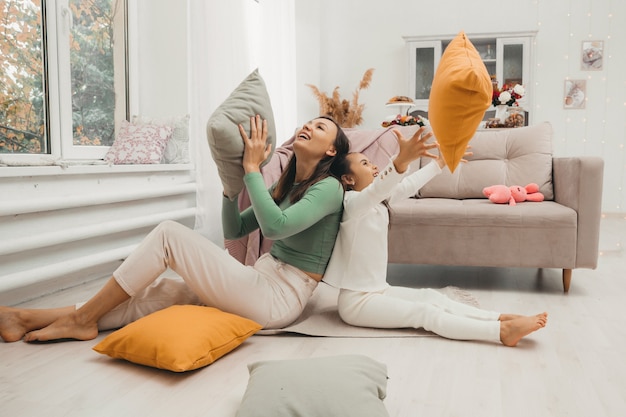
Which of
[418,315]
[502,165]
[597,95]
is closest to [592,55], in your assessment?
[597,95]

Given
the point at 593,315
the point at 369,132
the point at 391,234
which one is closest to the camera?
the point at 593,315

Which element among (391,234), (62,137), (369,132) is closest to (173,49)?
(62,137)

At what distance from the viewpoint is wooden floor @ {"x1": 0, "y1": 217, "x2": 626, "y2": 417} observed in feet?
4.55

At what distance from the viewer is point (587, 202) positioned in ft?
8.38

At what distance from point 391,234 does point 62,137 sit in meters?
1.91

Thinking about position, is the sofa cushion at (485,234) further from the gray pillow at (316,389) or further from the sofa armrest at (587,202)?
the gray pillow at (316,389)

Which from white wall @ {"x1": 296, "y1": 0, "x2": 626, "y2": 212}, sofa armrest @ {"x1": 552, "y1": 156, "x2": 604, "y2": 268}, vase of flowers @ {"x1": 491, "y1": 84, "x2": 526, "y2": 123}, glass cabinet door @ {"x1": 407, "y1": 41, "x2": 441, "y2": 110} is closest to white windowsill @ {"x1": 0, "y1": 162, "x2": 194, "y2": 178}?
vase of flowers @ {"x1": 491, "y1": 84, "x2": 526, "y2": 123}

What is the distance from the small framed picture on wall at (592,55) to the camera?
6.00m

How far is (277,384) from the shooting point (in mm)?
1290

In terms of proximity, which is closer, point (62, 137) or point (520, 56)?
point (62, 137)

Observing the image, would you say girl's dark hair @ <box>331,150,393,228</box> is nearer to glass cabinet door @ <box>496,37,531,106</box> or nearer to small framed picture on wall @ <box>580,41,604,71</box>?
glass cabinet door @ <box>496,37,531,106</box>

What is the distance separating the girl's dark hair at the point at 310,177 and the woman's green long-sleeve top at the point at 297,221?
0.04 m

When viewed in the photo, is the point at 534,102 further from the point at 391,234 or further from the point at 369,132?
the point at 391,234

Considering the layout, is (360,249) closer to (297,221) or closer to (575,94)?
(297,221)
